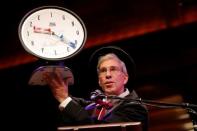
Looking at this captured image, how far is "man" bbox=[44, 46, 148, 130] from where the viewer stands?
264 cm

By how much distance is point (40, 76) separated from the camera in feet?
8.53

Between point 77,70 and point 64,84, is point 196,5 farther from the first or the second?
point 64,84

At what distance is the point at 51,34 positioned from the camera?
2.71m


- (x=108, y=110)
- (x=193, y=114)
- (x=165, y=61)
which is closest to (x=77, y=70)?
(x=165, y=61)

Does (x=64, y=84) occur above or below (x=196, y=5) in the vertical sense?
below

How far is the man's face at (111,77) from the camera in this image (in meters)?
3.15

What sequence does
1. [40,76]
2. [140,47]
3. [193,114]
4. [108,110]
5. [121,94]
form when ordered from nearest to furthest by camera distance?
1. [193,114]
2. [40,76]
3. [108,110]
4. [121,94]
5. [140,47]

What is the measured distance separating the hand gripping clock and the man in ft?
0.42

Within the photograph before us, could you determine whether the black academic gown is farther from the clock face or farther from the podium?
the podium

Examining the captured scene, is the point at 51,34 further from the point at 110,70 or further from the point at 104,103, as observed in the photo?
the point at 110,70

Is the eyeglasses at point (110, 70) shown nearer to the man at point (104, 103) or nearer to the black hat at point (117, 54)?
the man at point (104, 103)

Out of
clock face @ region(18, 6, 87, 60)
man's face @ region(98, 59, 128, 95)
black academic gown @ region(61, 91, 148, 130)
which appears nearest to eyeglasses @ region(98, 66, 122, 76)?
man's face @ region(98, 59, 128, 95)

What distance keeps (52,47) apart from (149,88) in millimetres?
2658

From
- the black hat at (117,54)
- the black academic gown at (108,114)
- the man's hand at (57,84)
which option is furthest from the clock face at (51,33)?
the black hat at (117,54)
